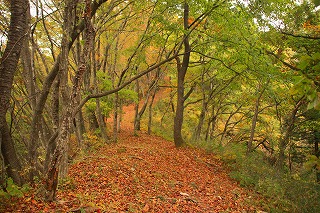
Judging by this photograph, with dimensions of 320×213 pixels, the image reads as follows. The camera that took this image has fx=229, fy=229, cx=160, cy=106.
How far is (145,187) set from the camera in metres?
7.10

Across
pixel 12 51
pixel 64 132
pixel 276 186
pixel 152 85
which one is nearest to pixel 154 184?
pixel 64 132

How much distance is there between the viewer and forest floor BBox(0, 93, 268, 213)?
4914 mm

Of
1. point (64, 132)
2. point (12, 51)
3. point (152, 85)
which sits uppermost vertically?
point (152, 85)

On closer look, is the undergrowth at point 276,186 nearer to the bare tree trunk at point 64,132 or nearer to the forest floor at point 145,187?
the forest floor at point 145,187

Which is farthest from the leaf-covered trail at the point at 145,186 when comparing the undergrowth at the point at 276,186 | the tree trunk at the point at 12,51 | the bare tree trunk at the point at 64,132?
the tree trunk at the point at 12,51

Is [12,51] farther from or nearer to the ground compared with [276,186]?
farther from the ground

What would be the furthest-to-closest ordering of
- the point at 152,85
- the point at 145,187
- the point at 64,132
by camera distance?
the point at 152,85 < the point at 145,187 < the point at 64,132

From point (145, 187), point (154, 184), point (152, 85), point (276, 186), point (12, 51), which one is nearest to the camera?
point (12, 51)

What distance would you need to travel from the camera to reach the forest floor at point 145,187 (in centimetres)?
491

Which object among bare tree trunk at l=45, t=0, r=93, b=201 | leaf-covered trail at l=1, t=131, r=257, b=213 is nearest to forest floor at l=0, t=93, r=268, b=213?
leaf-covered trail at l=1, t=131, r=257, b=213

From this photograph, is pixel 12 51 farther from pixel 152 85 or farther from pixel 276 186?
pixel 152 85

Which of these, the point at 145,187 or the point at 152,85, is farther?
the point at 152,85

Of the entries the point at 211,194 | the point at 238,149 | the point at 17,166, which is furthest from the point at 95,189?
the point at 238,149

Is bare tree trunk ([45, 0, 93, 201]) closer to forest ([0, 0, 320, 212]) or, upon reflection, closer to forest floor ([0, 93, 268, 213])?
forest ([0, 0, 320, 212])
